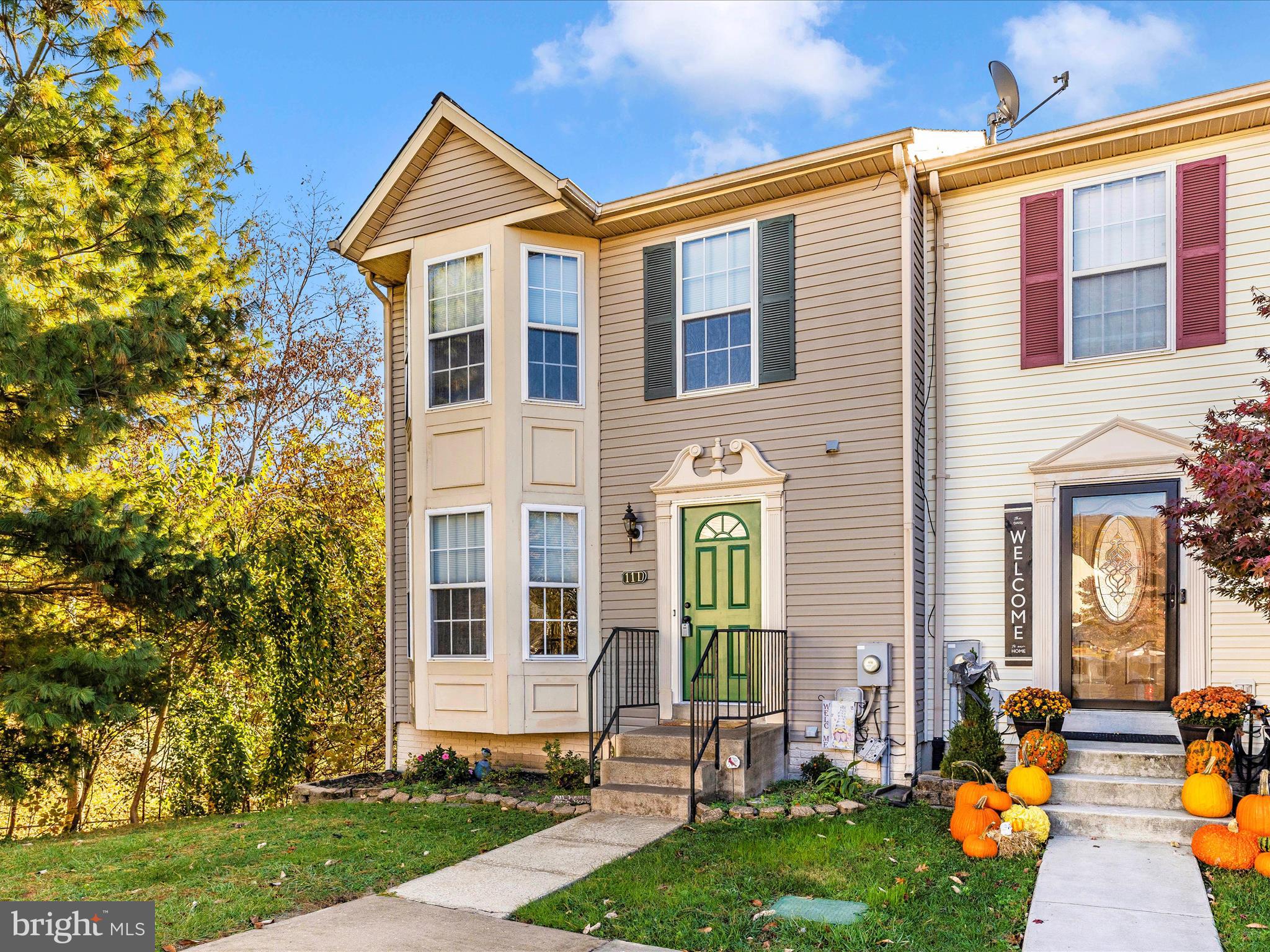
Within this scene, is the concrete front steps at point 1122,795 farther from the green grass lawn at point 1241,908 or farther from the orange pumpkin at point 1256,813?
the green grass lawn at point 1241,908

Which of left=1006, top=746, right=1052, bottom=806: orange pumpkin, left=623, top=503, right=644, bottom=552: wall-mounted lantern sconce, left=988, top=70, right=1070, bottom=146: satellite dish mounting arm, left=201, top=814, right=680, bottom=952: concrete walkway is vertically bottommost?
left=201, top=814, right=680, bottom=952: concrete walkway

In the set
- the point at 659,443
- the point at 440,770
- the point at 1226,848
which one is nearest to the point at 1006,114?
the point at 659,443

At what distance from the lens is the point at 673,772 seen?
23.6ft

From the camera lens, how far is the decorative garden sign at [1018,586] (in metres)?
7.62

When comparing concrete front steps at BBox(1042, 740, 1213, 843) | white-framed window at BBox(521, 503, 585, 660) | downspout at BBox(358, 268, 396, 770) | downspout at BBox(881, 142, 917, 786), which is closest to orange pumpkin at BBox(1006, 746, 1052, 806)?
concrete front steps at BBox(1042, 740, 1213, 843)

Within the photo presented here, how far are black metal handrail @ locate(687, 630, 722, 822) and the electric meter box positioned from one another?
115 cm

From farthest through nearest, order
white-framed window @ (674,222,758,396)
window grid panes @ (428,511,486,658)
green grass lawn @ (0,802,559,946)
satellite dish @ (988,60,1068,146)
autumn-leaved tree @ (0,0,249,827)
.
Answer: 1. satellite dish @ (988,60,1068,146)
2. window grid panes @ (428,511,486,658)
3. white-framed window @ (674,222,758,396)
4. autumn-leaved tree @ (0,0,249,827)
5. green grass lawn @ (0,802,559,946)

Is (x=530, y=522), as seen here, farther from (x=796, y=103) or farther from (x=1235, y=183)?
(x=796, y=103)

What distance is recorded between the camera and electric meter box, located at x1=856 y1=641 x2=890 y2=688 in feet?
25.1

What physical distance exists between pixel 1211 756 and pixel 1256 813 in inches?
24.7

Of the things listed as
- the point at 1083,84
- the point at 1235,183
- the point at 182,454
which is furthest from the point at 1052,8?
the point at 182,454

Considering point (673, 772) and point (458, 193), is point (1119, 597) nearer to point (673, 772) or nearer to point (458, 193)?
point (673, 772)

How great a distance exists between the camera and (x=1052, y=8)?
1221 centimetres

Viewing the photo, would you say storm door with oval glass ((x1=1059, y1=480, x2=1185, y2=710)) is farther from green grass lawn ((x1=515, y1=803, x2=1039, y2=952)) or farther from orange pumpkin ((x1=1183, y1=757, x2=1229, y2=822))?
green grass lawn ((x1=515, y1=803, x2=1039, y2=952))
